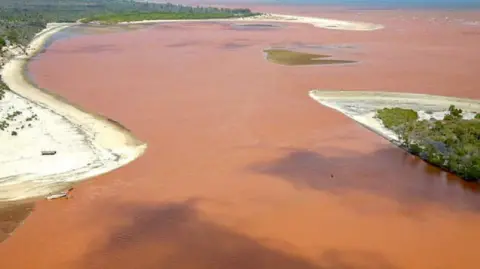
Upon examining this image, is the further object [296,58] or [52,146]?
[296,58]

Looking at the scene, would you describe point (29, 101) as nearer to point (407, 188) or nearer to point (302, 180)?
point (302, 180)

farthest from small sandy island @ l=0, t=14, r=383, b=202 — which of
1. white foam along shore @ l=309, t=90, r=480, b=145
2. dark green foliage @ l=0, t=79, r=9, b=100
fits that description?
white foam along shore @ l=309, t=90, r=480, b=145

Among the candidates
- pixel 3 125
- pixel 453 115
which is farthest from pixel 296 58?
pixel 3 125

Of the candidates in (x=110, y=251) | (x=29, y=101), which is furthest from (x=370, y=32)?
(x=110, y=251)

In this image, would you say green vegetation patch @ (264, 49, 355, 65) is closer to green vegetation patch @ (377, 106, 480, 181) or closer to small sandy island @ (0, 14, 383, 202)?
green vegetation patch @ (377, 106, 480, 181)

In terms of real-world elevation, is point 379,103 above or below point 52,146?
above

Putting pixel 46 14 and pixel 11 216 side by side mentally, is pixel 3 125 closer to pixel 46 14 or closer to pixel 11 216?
pixel 11 216

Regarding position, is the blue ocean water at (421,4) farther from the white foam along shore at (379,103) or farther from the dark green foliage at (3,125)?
the dark green foliage at (3,125)
